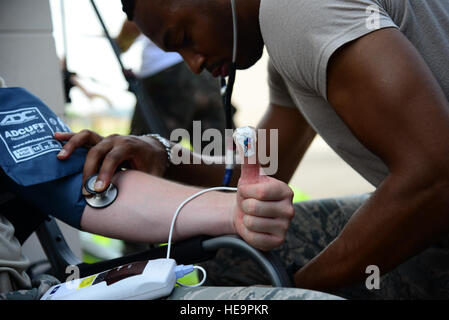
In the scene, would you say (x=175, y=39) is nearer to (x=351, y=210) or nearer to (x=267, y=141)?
(x=267, y=141)

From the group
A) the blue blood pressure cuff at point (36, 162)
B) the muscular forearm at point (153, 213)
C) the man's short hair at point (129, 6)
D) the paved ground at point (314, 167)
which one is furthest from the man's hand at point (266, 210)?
the paved ground at point (314, 167)

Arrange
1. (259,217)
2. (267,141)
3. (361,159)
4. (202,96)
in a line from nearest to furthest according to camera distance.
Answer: (259,217), (361,159), (267,141), (202,96)

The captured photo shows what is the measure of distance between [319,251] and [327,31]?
75cm

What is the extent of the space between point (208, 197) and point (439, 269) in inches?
27.7

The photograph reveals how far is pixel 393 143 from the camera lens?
3.45 feet

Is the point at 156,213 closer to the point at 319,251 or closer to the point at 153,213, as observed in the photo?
the point at 153,213

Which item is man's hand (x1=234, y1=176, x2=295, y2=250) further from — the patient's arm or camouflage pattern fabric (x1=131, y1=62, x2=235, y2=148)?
camouflage pattern fabric (x1=131, y1=62, x2=235, y2=148)

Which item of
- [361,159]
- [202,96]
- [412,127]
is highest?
[412,127]

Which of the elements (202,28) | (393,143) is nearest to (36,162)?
(202,28)

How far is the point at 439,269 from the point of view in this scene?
146 cm

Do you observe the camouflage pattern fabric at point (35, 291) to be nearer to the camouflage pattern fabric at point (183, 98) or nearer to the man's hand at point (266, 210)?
the man's hand at point (266, 210)

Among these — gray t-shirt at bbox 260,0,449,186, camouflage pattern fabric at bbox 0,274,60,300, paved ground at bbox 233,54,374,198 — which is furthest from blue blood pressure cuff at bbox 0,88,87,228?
paved ground at bbox 233,54,374,198

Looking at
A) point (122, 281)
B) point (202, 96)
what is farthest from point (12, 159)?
point (202, 96)

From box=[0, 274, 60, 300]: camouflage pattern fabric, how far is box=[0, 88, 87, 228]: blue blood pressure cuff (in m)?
0.18
